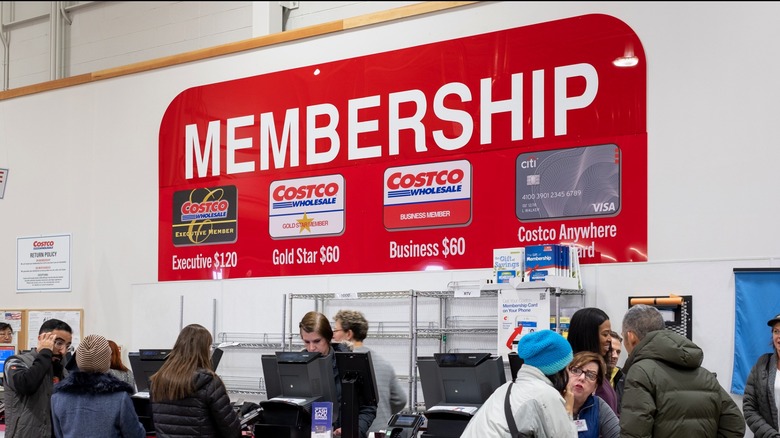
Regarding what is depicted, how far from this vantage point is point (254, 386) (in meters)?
7.67

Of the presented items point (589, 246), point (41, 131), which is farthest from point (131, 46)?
point (589, 246)

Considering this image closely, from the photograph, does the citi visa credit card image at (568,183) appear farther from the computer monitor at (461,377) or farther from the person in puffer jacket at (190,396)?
the person in puffer jacket at (190,396)

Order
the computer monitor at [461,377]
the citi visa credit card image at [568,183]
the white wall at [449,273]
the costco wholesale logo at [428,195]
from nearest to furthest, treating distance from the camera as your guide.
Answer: the computer monitor at [461,377], the white wall at [449,273], the citi visa credit card image at [568,183], the costco wholesale logo at [428,195]

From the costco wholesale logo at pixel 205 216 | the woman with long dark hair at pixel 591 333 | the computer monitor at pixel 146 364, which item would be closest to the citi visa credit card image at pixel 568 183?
the woman with long dark hair at pixel 591 333

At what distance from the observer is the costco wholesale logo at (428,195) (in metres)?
6.79

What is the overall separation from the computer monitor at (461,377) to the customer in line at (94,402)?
4.82 feet

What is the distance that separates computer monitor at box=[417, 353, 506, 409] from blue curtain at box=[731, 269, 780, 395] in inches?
74.9

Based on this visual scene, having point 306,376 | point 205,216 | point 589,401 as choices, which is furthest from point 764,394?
point 205,216

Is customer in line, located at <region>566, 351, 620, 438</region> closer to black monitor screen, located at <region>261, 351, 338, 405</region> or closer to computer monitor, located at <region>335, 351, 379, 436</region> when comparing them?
computer monitor, located at <region>335, 351, 379, 436</region>

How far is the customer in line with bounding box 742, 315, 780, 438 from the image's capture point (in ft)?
16.4

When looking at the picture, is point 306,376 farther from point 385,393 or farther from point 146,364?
point 146,364

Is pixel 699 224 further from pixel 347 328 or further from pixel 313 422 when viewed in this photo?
pixel 313 422

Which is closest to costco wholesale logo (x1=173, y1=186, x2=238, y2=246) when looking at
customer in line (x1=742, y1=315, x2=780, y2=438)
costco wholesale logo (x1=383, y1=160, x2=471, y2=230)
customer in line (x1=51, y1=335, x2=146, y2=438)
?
costco wholesale logo (x1=383, y1=160, x2=471, y2=230)

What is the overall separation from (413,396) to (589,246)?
1.64 m
